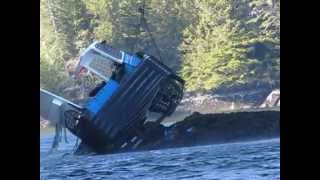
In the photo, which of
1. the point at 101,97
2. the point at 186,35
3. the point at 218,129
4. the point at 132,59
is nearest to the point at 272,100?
the point at 218,129

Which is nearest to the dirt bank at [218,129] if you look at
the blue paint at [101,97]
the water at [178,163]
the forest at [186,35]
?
the water at [178,163]

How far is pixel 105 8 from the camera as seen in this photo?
2.39 m

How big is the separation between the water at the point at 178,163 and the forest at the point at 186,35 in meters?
0.31

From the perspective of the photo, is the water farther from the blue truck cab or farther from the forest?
the forest

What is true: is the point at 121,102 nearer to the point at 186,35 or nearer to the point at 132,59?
the point at 132,59

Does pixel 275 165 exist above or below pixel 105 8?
below

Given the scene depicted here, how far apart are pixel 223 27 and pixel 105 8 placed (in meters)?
0.55

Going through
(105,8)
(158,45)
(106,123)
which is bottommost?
(106,123)

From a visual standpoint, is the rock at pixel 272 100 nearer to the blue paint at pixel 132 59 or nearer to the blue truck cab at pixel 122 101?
the blue truck cab at pixel 122 101
